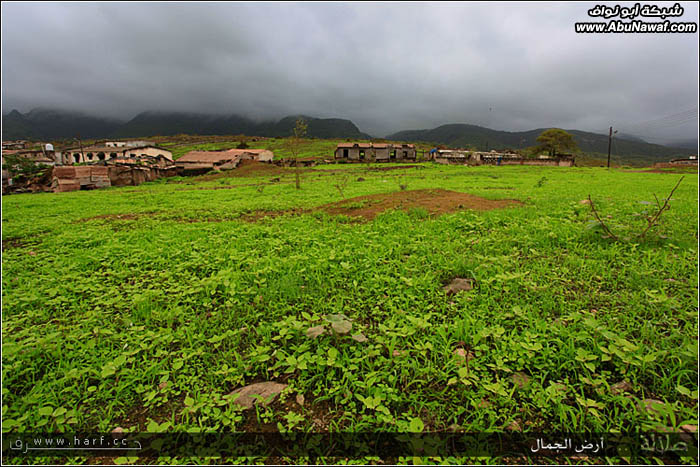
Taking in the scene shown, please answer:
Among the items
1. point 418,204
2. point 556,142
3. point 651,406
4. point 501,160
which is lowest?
point 651,406

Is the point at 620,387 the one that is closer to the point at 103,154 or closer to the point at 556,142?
the point at 103,154

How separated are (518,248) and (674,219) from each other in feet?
16.9

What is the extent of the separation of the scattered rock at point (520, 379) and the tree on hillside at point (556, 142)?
84.1 metres

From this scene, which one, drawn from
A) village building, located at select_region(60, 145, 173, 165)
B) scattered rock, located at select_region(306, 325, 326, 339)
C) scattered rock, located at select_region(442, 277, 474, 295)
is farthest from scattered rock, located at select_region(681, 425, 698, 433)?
village building, located at select_region(60, 145, 173, 165)

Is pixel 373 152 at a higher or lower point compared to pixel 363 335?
higher

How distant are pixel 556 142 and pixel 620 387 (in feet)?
276

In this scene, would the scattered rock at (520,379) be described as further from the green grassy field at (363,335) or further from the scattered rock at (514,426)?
the scattered rock at (514,426)

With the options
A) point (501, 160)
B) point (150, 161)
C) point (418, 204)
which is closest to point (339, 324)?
point (418, 204)

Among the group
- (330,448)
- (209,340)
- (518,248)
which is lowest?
(330,448)

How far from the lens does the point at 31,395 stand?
2.35 metres

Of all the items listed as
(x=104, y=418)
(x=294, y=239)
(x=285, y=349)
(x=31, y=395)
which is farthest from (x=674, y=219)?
(x=31, y=395)

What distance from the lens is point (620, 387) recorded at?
89.3 inches

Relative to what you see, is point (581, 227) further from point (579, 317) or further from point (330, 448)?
point (330, 448)

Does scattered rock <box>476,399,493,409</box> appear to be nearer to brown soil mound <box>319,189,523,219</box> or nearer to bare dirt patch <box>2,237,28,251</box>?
brown soil mound <box>319,189,523,219</box>
